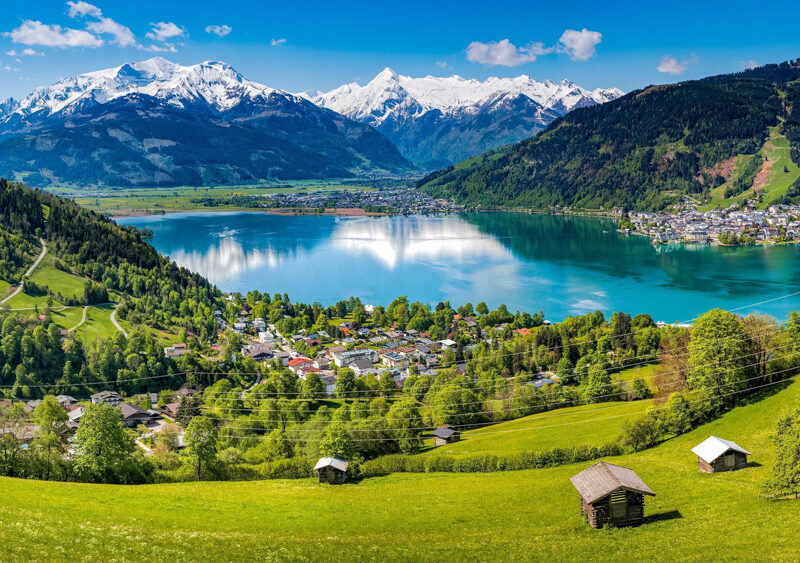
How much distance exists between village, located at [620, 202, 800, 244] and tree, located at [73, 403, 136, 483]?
11698 cm

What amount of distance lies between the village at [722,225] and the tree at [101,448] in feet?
384

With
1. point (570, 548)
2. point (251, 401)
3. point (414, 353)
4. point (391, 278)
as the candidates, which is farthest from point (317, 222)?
point (570, 548)

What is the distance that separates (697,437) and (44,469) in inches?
1035

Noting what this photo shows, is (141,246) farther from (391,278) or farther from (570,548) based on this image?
(570,548)

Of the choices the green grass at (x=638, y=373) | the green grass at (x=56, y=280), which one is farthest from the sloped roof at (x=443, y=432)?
the green grass at (x=56, y=280)

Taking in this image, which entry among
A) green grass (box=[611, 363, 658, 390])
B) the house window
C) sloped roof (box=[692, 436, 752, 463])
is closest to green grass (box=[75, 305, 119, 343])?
green grass (box=[611, 363, 658, 390])

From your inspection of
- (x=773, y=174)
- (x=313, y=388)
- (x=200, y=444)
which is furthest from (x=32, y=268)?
(x=773, y=174)

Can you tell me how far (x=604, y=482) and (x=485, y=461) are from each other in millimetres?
10291

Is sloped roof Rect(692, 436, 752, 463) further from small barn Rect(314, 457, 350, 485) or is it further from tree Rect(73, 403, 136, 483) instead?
tree Rect(73, 403, 136, 483)

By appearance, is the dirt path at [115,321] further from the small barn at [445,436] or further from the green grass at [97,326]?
the small barn at [445,436]

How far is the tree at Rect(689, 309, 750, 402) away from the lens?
88.7 ft

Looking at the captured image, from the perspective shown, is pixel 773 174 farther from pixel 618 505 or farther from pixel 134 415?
pixel 618 505

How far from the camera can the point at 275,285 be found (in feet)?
286

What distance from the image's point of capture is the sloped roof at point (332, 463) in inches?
956
